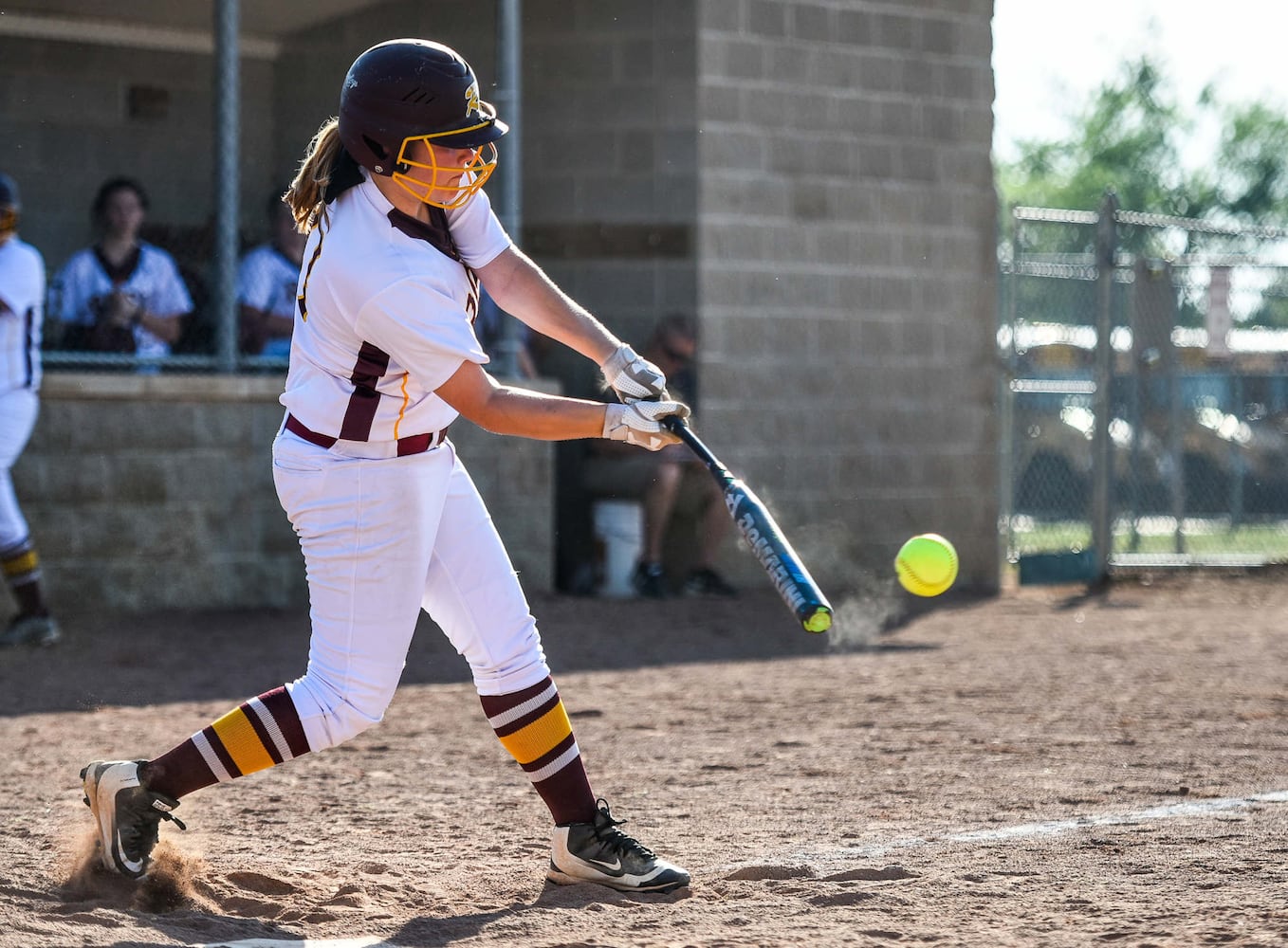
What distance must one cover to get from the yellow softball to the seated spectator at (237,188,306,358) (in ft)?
17.3

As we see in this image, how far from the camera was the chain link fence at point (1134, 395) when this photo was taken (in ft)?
41.0

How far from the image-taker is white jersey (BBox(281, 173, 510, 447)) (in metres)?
3.91

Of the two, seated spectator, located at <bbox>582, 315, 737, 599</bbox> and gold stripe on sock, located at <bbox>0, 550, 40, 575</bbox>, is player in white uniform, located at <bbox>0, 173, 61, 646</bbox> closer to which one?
gold stripe on sock, located at <bbox>0, 550, 40, 575</bbox>

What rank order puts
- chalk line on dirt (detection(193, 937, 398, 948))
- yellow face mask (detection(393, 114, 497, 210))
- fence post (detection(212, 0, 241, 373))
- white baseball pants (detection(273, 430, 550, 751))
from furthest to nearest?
fence post (detection(212, 0, 241, 373)) < white baseball pants (detection(273, 430, 550, 751)) < yellow face mask (detection(393, 114, 497, 210)) < chalk line on dirt (detection(193, 937, 398, 948))

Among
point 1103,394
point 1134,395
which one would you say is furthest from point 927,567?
point 1134,395

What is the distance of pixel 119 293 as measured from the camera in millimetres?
9984

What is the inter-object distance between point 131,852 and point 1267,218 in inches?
1604

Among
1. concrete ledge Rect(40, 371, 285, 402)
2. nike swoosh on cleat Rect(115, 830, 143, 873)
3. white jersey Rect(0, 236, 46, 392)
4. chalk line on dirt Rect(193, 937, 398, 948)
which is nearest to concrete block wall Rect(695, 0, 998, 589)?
concrete ledge Rect(40, 371, 285, 402)

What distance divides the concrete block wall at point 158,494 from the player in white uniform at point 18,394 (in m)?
0.69

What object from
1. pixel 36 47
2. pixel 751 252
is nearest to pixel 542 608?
pixel 751 252

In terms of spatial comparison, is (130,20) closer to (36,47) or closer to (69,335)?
(36,47)

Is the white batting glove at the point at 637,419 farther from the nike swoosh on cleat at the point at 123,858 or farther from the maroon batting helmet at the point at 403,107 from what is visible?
the nike swoosh on cleat at the point at 123,858

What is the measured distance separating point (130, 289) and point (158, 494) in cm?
119

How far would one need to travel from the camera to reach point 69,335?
32.8ft
